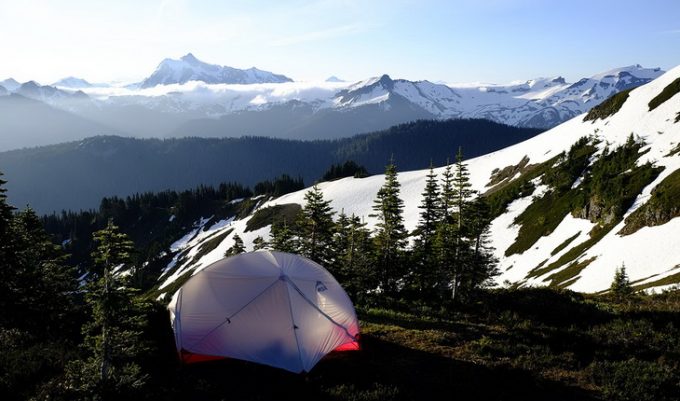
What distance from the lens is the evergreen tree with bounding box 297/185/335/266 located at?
37.9 metres

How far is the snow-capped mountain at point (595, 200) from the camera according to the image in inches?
1646

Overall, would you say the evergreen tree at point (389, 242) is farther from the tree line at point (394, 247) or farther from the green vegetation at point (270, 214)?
the green vegetation at point (270, 214)

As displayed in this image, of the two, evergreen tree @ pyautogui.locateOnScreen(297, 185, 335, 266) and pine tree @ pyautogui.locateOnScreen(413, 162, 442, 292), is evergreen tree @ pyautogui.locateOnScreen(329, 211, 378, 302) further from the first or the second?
pine tree @ pyautogui.locateOnScreen(413, 162, 442, 292)

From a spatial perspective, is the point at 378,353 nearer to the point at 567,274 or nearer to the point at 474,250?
the point at 474,250

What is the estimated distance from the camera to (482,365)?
1486 centimetres

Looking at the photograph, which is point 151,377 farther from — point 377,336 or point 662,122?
point 662,122

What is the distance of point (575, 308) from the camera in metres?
20.4

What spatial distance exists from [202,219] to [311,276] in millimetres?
175011

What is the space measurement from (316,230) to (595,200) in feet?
134

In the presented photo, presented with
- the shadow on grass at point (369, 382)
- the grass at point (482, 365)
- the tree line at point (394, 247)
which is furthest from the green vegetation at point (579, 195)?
the shadow on grass at point (369, 382)

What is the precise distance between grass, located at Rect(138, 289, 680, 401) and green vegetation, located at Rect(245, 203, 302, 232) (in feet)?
321

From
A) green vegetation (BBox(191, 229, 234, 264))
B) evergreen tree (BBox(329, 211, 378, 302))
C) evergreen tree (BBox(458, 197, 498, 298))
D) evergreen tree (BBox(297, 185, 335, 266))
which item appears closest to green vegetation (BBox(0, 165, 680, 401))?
evergreen tree (BBox(458, 197, 498, 298))

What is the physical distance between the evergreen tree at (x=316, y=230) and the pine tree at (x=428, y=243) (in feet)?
29.4

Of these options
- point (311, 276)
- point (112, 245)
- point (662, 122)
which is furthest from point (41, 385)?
point (662, 122)
